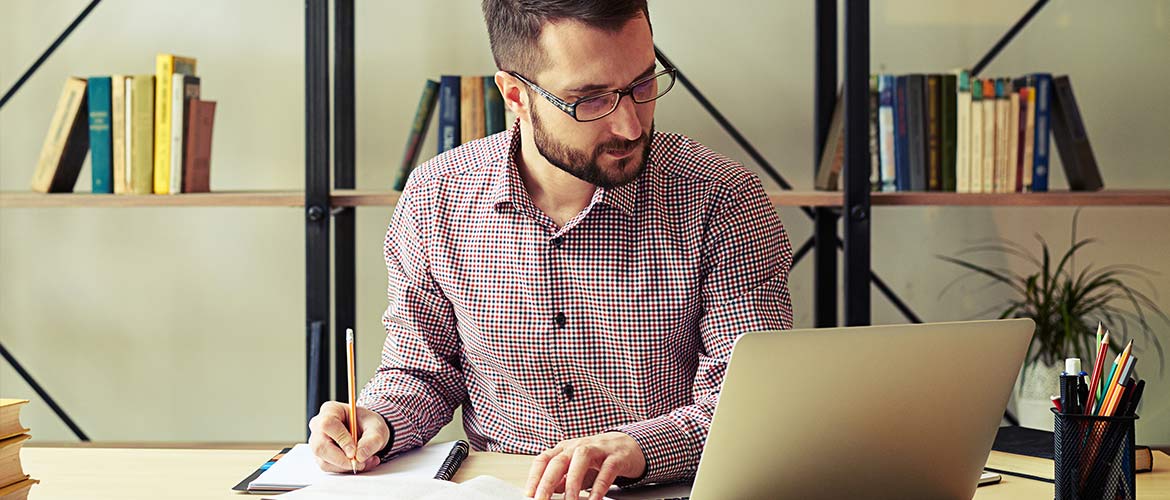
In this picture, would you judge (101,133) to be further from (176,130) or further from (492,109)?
(492,109)

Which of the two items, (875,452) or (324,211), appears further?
(324,211)

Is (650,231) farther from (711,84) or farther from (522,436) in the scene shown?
(711,84)

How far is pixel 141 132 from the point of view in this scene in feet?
6.19

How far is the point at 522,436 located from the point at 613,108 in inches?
17.6

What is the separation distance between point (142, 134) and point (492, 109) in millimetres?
608

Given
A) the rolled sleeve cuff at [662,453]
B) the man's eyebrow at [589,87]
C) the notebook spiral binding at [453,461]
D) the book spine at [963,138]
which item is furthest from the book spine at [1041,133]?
the notebook spiral binding at [453,461]

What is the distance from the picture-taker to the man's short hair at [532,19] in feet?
3.85

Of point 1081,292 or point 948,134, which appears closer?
point 948,134

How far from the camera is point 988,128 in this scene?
187cm

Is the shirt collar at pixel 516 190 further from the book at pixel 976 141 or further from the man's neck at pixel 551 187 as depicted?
the book at pixel 976 141

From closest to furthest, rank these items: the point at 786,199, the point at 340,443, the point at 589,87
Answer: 1. the point at 340,443
2. the point at 589,87
3. the point at 786,199

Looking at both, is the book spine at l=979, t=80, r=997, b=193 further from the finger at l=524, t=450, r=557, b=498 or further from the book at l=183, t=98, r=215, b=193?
the book at l=183, t=98, r=215, b=193

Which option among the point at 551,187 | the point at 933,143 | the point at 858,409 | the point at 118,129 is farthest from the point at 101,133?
the point at 858,409

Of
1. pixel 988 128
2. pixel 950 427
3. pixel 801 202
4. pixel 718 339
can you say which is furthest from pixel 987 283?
pixel 950 427
